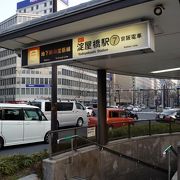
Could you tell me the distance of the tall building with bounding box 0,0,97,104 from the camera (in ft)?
342

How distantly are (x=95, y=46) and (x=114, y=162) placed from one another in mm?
6201

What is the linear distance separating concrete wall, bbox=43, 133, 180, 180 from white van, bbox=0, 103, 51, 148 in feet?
15.3

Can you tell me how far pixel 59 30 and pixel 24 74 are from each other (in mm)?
98948

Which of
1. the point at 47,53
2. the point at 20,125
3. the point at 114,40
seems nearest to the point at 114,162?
the point at 20,125

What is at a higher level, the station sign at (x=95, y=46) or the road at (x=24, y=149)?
the station sign at (x=95, y=46)

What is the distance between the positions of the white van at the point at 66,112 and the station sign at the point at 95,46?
48.7ft

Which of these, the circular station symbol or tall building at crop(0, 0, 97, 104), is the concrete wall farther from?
tall building at crop(0, 0, 97, 104)

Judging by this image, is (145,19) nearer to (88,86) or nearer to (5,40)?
(5,40)

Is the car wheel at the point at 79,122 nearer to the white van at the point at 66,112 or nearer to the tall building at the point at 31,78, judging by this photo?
the white van at the point at 66,112

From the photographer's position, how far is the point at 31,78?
346 ft

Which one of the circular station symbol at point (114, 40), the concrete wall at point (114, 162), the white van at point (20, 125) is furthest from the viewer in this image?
the white van at point (20, 125)

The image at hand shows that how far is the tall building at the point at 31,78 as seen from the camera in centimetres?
10419

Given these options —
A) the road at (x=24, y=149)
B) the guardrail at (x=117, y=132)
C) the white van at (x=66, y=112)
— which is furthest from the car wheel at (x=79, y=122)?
the road at (x=24, y=149)

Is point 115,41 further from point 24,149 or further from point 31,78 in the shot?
point 31,78
